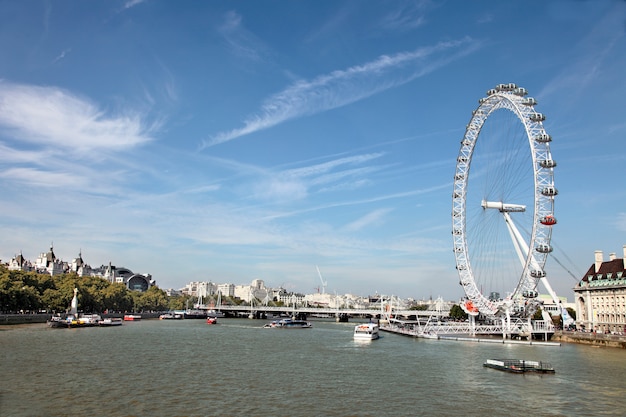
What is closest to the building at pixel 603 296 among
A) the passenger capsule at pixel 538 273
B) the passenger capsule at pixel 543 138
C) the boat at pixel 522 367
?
the passenger capsule at pixel 538 273

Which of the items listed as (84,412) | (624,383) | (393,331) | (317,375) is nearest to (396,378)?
(317,375)

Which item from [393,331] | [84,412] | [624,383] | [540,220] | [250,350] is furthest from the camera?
[393,331]

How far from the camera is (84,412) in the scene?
21.4 m

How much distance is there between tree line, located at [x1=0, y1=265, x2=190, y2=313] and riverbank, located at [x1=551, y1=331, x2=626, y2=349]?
71.9 meters

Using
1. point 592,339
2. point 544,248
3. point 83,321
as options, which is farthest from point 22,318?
Result: point 592,339

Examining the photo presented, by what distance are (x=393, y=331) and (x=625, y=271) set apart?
3494 centimetres

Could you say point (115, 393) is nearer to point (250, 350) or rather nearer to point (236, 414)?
point (236, 414)

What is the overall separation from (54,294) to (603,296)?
81026 millimetres

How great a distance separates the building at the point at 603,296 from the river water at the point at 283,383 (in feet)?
66.2

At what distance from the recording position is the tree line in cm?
7406

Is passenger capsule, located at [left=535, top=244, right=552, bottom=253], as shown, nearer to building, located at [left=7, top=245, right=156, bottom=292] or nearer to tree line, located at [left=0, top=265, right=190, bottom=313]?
tree line, located at [left=0, top=265, right=190, bottom=313]

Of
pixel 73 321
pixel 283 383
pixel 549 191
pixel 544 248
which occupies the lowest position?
pixel 283 383

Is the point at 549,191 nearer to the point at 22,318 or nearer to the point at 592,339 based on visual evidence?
the point at 592,339

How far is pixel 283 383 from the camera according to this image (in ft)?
97.7
